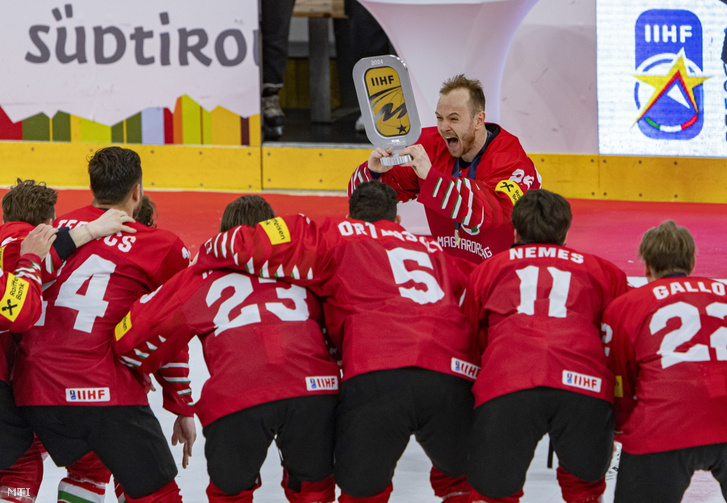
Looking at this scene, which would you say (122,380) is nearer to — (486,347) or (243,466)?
(243,466)

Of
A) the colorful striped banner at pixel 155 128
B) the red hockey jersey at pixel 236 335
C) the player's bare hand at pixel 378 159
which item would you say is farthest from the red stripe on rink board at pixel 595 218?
the red hockey jersey at pixel 236 335

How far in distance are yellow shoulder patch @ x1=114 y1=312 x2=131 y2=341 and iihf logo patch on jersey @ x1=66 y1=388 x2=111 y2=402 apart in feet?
0.54

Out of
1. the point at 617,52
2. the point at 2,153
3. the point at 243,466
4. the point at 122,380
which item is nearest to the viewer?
the point at 243,466

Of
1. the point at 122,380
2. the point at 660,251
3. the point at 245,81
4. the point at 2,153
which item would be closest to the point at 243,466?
the point at 122,380

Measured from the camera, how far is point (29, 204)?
11.2 feet

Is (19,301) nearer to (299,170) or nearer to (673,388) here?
(673,388)

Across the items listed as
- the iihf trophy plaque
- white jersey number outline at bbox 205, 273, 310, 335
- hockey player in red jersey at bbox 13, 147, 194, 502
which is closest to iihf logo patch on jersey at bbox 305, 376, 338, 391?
white jersey number outline at bbox 205, 273, 310, 335

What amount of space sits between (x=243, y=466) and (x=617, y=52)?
5.40 meters

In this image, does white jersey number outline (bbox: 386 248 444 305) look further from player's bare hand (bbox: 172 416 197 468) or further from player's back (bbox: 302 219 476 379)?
player's bare hand (bbox: 172 416 197 468)

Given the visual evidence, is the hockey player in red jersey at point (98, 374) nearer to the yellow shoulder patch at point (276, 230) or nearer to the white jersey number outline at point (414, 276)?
the yellow shoulder patch at point (276, 230)

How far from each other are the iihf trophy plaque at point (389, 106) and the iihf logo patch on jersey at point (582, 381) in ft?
3.84

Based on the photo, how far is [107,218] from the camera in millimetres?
3168

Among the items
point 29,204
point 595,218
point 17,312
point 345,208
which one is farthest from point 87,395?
point 595,218

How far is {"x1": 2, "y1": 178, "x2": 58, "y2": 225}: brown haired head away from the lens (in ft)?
11.3
